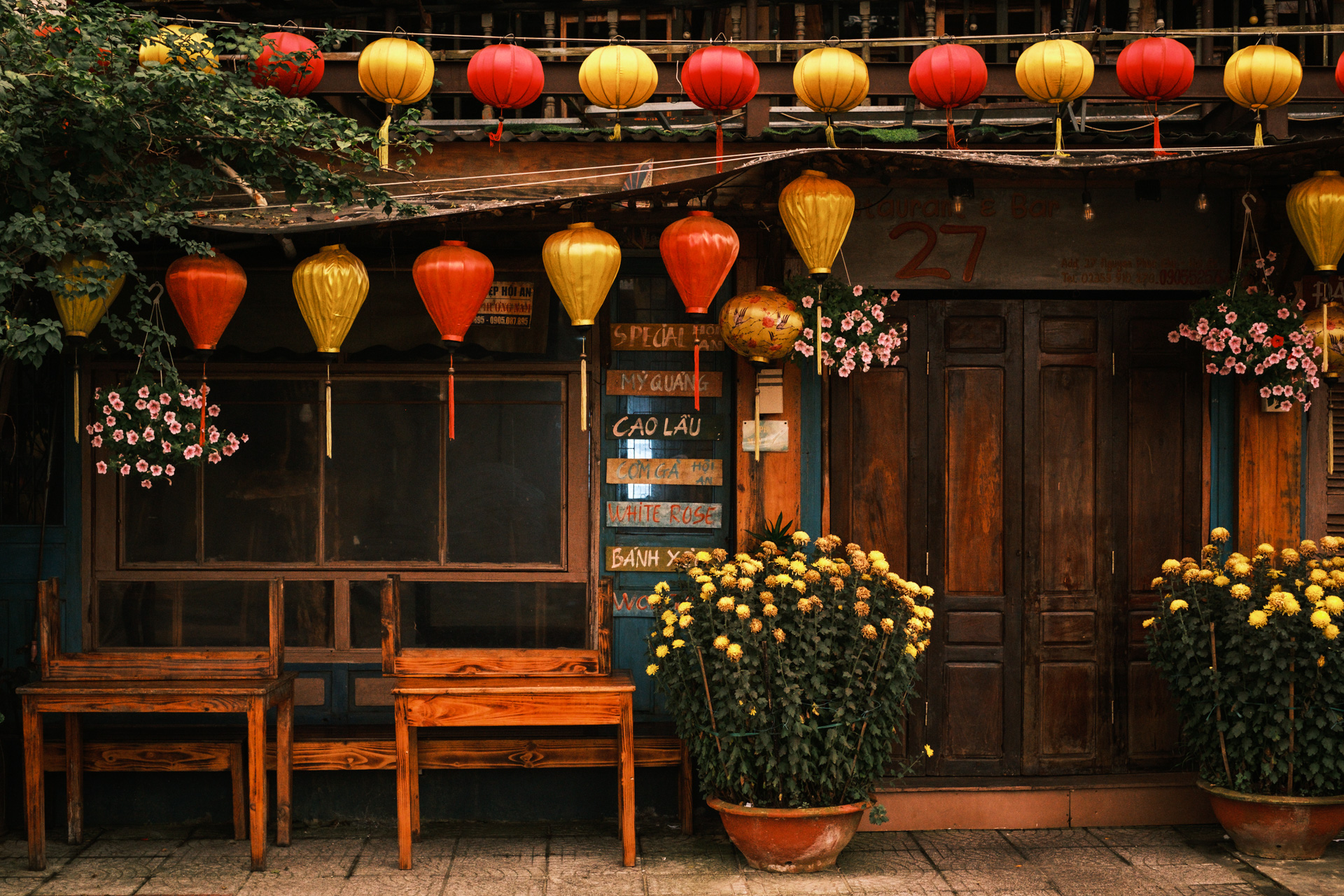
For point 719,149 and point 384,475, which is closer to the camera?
point 719,149

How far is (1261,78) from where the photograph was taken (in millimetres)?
5547

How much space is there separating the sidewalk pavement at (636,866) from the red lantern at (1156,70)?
394 cm

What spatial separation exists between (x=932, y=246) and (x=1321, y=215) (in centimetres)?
210

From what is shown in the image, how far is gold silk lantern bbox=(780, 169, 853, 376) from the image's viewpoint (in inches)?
206

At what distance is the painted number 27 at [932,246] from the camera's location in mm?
6465

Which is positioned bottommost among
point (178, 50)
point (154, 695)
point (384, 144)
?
point (154, 695)

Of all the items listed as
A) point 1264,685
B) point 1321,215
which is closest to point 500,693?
point 1264,685

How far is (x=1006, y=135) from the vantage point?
5.97 metres

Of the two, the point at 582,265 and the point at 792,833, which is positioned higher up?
the point at 582,265

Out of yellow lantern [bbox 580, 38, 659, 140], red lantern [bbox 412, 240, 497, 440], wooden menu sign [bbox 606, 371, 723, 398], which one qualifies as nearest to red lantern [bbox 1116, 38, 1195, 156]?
yellow lantern [bbox 580, 38, 659, 140]

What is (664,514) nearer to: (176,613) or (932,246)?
(932,246)

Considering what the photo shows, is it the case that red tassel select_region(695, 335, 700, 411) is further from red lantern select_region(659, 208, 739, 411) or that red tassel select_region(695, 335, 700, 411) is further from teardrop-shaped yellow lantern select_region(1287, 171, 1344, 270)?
teardrop-shaped yellow lantern select_region(1287, 171, 1344, 270)

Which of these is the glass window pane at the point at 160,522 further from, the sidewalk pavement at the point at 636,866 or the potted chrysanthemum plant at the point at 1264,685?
the potted chrysanthemum plant at the point at 1264,685

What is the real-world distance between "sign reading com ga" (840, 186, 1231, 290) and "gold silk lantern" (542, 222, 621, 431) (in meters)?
1.82
